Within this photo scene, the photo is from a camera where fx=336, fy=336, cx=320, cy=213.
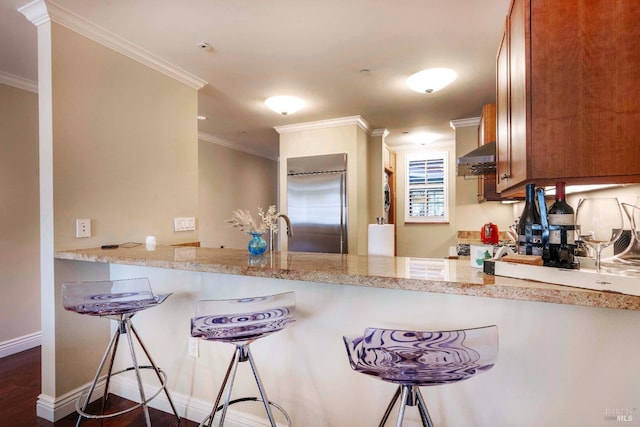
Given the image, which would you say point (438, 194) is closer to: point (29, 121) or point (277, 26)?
point (277, 26)

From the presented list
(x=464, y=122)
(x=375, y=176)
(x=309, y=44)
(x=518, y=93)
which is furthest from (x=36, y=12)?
(x=464, y=122)

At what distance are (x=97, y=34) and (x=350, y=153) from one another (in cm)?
271

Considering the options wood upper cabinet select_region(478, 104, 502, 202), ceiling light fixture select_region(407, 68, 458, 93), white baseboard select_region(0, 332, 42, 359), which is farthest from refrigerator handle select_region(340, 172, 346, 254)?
white baseboard select_region(0, 332, 42, 359)

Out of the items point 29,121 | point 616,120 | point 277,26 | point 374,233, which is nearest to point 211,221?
point 29,121

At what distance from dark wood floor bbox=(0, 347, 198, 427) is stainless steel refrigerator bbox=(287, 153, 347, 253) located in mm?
2522

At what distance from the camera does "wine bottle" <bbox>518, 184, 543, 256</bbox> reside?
1.23 meters

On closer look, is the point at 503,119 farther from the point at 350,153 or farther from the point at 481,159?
the point at 350,153

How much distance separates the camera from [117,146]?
236cm

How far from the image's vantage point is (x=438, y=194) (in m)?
5.78

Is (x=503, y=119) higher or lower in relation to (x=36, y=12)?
lower

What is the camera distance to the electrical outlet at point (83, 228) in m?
2.10

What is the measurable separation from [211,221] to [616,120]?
4973 mm

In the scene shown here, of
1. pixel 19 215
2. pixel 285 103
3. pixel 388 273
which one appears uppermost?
pixel 285 103

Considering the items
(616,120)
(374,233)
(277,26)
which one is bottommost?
(374,233)
